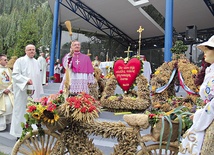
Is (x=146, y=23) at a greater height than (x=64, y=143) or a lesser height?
greater

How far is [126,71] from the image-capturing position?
6852mm

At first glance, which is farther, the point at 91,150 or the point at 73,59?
the point at 73,59

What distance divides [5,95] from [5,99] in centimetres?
9

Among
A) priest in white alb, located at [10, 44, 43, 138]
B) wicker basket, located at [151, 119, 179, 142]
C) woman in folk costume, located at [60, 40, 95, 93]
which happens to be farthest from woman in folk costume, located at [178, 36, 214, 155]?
woman in folk costume, located at [60, 40, 95, 93]

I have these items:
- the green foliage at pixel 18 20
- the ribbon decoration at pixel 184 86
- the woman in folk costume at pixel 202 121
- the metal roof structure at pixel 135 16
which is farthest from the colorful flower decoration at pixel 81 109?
the green foliage at pixel 18 20

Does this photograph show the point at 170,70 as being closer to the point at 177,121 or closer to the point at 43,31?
the point at 177,121

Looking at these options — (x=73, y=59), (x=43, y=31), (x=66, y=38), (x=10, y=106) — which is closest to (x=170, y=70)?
(x=73, y=59)

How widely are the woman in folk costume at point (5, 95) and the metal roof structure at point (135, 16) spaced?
12678mm

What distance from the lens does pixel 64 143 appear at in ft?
10.9

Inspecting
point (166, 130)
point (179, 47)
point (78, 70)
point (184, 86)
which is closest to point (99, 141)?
point (78, 70)

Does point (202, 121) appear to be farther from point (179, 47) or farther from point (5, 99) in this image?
point (5, 99)

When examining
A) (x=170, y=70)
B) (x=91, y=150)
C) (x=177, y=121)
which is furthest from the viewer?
(x=170, y=70)

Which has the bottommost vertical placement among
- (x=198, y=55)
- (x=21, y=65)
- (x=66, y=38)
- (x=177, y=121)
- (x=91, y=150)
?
(x=91, y=150)

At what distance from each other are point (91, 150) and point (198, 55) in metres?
16.7
